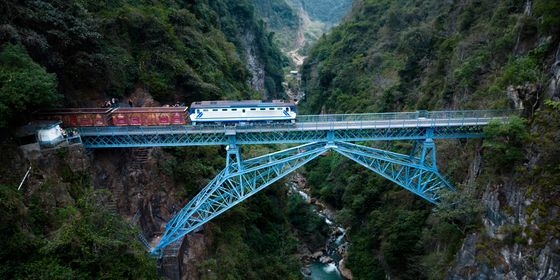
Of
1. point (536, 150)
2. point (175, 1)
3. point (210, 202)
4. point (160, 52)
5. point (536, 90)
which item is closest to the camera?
point (536, 150)

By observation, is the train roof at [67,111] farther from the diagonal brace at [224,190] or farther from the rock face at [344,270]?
the rock face at [344,270]

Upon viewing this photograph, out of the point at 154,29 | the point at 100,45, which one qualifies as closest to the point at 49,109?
the point at 100,45

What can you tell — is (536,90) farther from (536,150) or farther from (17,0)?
(17,0)

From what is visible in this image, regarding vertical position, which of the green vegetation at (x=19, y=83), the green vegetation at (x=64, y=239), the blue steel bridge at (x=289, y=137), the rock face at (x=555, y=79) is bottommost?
the green vegetation at (x=64, y=239)

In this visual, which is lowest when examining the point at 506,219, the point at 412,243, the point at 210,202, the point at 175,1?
the point at 412,243

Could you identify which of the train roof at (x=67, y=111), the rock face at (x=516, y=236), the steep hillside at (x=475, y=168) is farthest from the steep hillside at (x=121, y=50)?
the rock face at (x=516, y=236)
